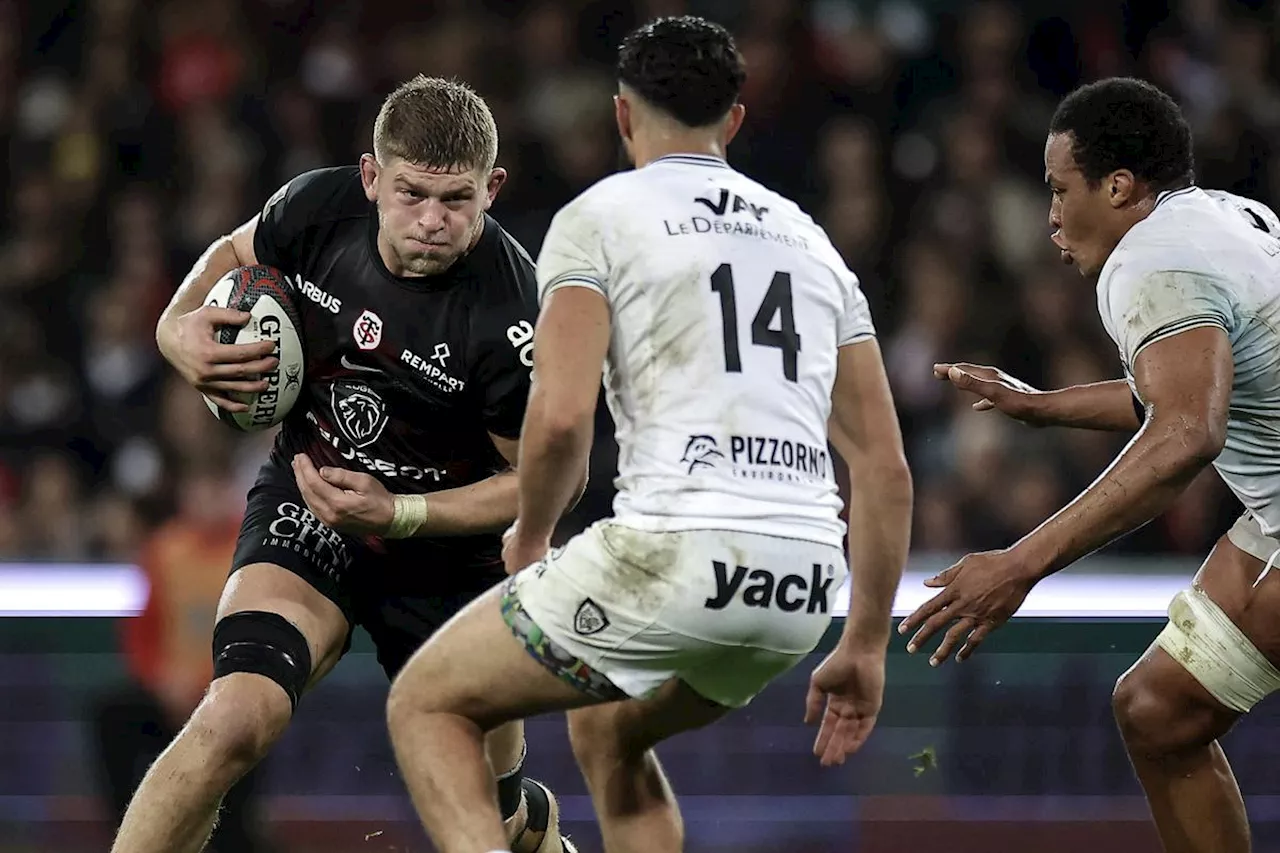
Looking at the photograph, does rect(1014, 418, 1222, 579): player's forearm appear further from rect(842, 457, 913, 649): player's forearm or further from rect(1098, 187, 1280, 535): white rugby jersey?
rect(842, 457, 913, 649): player's forearm

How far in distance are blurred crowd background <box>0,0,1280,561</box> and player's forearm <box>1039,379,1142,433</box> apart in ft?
11.0

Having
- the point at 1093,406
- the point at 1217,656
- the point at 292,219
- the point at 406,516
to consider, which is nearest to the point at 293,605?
the point at 406,516

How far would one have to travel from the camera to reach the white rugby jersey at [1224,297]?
4492 millimetres

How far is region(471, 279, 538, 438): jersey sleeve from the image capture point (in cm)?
496

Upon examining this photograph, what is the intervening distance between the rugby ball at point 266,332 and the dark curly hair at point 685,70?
1.37 m

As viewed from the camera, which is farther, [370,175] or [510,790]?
[510,790]

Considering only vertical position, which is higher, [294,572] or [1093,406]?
[1093,406]

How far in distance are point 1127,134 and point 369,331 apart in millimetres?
2051

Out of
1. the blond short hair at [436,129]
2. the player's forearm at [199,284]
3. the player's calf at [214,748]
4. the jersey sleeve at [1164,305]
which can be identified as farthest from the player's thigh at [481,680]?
the jersey sleeve at [1164,305]

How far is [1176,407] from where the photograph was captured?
14.3ft

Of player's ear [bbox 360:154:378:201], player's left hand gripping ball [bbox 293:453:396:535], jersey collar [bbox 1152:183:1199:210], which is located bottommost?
player's left hand gripping ball [bbox 293:453:396:535]

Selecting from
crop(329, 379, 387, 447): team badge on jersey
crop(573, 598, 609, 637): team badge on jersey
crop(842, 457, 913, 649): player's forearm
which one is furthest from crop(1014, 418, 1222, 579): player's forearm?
crop(329, 379, 387, 447): team badge on jersey

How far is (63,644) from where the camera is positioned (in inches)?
267

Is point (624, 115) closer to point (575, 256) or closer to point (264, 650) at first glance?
point (575, 256)
